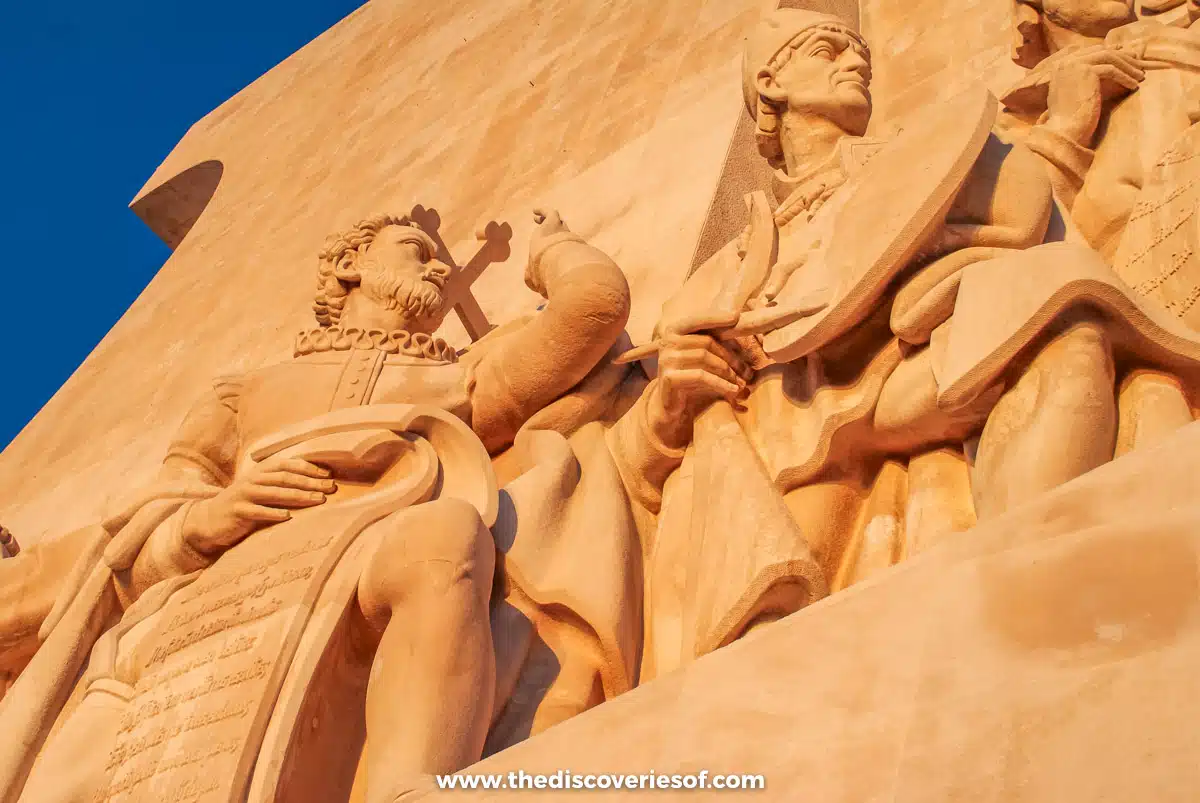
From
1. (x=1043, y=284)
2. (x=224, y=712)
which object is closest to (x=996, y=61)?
(x=1043, y=284)

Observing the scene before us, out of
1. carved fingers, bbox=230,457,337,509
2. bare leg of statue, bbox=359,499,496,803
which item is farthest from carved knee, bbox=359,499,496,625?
carved fingers, bbox=230,457,337,509

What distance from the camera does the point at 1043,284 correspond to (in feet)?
7.29

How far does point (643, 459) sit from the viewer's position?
117 inches

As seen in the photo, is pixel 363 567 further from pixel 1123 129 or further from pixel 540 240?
pixel 1123 129

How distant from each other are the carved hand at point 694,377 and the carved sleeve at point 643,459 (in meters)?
0.07

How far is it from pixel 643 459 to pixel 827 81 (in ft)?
2.92

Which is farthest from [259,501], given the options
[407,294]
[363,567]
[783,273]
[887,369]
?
[887,369]

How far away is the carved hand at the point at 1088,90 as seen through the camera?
311 cm

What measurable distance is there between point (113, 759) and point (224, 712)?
29cm

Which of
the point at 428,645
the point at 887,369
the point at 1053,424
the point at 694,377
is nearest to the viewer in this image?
the point at 1053,424

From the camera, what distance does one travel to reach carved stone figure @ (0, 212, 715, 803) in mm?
2357

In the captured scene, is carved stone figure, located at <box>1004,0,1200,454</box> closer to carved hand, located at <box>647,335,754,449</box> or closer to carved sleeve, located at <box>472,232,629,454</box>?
carved hand, located at <box>647,335,754,449</box>

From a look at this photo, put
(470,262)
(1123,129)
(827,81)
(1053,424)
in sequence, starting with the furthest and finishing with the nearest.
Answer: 1. (470,262)
2. (827,81)
3. (1123,129)
4. (1053,424)

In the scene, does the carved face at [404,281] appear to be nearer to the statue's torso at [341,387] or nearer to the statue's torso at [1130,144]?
the statue's torso at [341,387]
